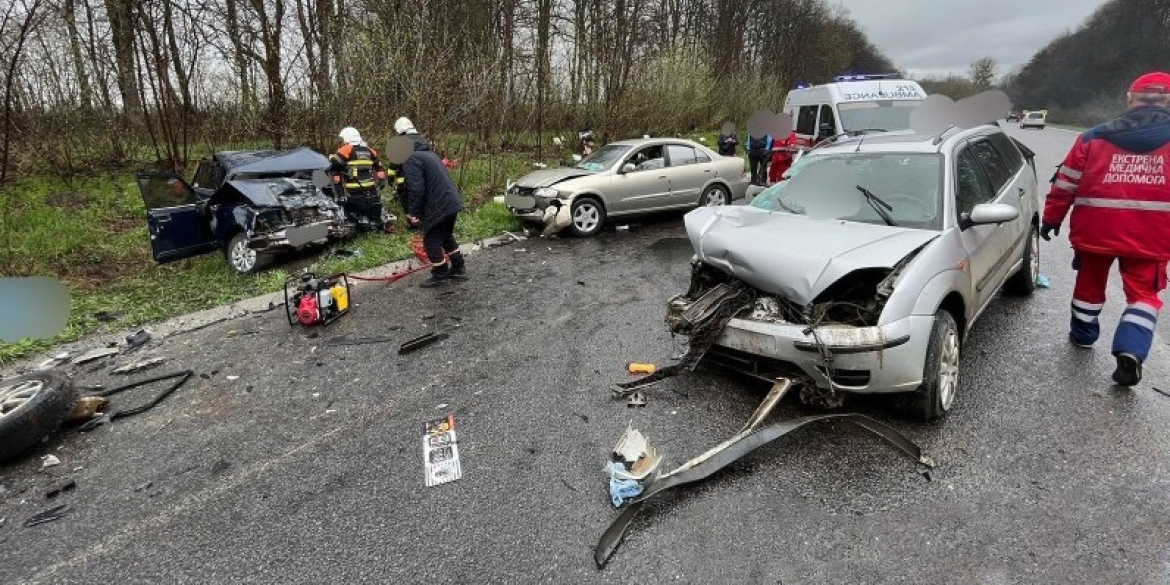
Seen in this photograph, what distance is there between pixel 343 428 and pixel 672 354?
7.76 ft

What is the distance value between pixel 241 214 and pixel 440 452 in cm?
547

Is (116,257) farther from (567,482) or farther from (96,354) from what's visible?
(567,482)

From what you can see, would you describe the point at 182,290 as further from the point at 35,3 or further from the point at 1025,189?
the point at 1025,189

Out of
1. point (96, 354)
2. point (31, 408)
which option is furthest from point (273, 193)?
point (31, 408)

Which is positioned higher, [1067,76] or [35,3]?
[1067,76]

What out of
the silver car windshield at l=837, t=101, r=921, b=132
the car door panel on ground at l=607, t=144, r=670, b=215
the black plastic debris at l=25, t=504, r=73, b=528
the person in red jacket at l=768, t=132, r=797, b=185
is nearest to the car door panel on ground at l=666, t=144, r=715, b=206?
the car door panel on ground at l=607, t=144, r=670, b=215

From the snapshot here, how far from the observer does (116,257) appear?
8.09 metres

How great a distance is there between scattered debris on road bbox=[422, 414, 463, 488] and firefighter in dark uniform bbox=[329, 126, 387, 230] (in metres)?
5.90

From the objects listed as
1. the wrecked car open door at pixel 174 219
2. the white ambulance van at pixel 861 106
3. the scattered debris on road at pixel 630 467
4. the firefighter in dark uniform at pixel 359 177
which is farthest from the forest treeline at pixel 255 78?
the scattered debris on road at pixel 630 467

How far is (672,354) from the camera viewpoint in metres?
4.54

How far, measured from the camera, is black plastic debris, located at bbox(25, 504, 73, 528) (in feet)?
9.62

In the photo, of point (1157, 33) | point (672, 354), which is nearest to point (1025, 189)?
point (672, 354)

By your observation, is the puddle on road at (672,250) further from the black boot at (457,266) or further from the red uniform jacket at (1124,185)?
the red uniform jacket at (1124,185)

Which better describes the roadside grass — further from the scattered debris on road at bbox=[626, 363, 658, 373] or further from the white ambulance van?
the white ambulance van
